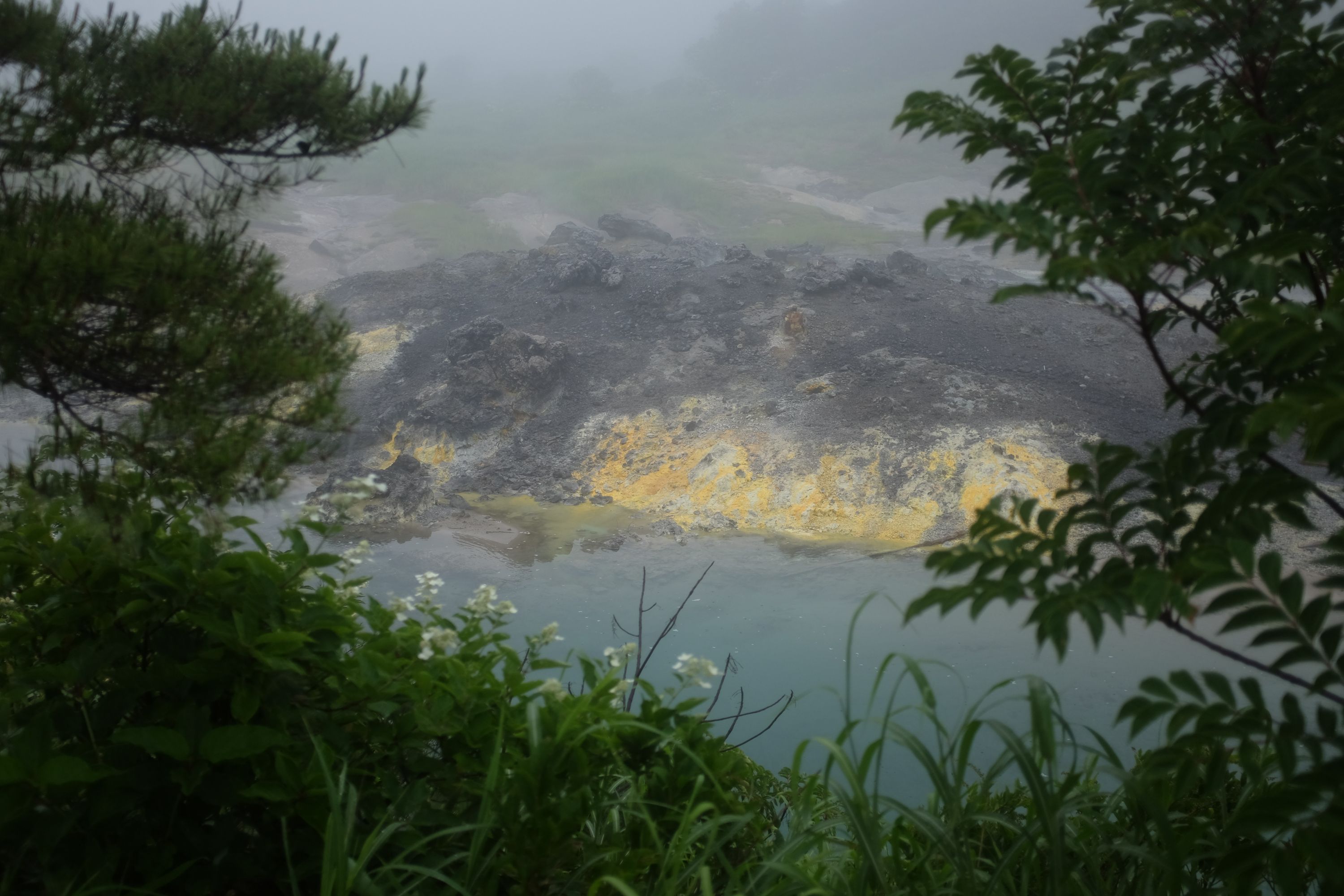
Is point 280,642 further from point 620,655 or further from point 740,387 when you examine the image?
point 740,387

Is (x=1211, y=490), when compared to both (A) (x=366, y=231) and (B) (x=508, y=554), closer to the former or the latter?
(B) (x=508, y=554)

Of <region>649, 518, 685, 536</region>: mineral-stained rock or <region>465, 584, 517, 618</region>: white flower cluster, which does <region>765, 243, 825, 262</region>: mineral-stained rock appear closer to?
<region>649, 518, 685, 536</region>: mineral-stained rock

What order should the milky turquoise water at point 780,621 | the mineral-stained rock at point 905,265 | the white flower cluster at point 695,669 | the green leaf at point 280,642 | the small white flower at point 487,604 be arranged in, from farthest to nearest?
the mineral-stained rock at point 905,265
the milky turquoise water at point 780,621
the small white flower at point 487,604
the white flower cluster at point 695,669
the green leaf at point 280,642

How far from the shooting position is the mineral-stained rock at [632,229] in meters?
3.31

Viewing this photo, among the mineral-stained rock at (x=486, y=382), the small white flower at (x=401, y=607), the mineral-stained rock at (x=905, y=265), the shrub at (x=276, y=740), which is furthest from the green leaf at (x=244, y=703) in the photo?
the mineral-stained rock at (x=905, y=265)

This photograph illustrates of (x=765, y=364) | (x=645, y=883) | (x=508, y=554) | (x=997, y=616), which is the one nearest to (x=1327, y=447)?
(x=645, y=883)

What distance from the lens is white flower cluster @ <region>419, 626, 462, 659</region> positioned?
0.91m

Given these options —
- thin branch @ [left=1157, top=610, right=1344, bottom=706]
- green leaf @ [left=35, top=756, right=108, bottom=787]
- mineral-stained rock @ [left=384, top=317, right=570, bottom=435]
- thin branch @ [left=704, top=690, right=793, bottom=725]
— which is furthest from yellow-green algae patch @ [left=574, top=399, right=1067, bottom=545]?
green leaf @ [left=35, top=756, right=108, bottom=787]

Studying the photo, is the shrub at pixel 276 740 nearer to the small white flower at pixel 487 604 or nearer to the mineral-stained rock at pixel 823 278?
the small white flower at pixel 487 604

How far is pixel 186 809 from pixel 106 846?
0.24 ft

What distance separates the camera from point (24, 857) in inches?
31.7

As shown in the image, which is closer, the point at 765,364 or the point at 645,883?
the point at 645,883

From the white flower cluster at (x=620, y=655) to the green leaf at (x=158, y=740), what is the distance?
17.6 inches

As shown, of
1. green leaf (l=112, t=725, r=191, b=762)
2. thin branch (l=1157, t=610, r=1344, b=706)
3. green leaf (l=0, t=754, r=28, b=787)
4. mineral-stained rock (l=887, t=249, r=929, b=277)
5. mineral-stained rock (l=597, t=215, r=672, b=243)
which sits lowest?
green leaf (l=0, t=754, r=28, b=787)
